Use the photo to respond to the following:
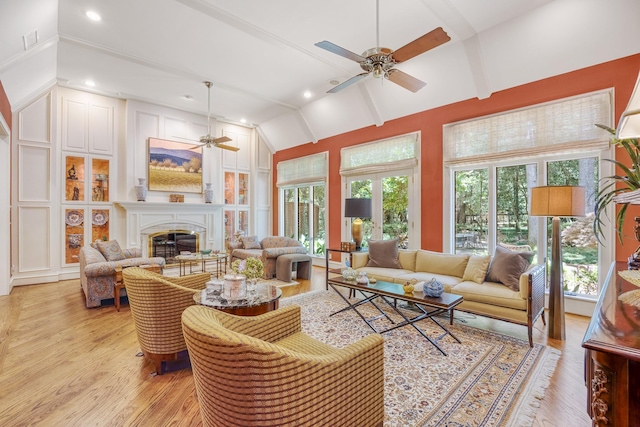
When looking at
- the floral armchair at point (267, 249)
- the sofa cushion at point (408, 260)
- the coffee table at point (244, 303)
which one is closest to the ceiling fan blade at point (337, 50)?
the coffee table at point (244, 303)

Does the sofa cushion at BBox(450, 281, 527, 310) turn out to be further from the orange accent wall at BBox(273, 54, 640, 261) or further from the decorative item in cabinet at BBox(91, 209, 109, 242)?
the decorative item in cabinet at BBox(91, 209, 109, 242)

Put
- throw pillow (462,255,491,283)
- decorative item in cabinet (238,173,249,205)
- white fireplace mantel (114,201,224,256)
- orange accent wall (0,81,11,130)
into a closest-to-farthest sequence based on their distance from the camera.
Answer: throw pillow (462,255,491,283), orange accent wall (0,81,11,130), white fireplace mantel (114,201,224,256), decorative item in cabinet (238,173,249,205)

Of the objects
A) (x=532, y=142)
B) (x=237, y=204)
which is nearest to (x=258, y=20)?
(x=532, y=142)

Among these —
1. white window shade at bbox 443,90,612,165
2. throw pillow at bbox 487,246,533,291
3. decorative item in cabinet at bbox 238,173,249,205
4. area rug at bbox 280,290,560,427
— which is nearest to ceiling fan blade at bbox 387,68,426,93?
white window shade at bbox 443,90,612,165

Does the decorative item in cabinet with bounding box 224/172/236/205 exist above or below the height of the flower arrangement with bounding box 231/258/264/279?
above

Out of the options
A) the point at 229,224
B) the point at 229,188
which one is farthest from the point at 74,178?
the point at 229,224

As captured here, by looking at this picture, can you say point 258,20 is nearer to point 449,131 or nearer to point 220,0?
point 220,0

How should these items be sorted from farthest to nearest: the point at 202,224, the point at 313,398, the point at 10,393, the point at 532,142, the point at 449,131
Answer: the point at 202,224
the point at 449,131
the point at 532,142
the point at 10,393
the point at 313,398

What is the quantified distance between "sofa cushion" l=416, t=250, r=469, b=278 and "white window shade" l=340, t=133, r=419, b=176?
6.07 feet

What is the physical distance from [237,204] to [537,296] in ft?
22.4

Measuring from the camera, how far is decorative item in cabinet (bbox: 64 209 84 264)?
571 centimetres

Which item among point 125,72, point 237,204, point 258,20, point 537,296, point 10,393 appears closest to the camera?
point 10,393

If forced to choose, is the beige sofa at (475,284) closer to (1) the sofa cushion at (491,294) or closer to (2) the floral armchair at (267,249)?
(1) the sofa cushion at (491,294)

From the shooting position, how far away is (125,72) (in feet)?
17.1
